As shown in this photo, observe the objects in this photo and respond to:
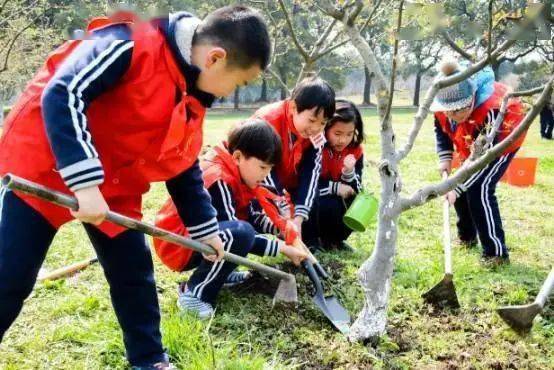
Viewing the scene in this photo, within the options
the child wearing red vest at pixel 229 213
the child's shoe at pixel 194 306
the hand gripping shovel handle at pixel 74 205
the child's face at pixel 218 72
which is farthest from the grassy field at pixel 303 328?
the child's face at pixel 218 72

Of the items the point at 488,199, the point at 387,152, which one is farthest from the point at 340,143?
the point at 387,152

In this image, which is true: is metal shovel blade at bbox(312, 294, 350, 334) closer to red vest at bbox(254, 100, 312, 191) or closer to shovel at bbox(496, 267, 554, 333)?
shovel at bbox(496, 267, 554, 333)

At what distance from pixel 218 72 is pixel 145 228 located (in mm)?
633

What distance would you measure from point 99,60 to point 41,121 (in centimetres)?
32

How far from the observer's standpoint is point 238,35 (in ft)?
6.21

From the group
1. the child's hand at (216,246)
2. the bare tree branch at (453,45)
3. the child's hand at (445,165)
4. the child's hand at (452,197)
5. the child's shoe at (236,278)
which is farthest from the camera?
the child's hand at (445,165)

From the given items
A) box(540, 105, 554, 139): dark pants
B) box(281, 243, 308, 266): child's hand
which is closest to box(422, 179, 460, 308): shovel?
box(281, 243, 308, 266): child's hand

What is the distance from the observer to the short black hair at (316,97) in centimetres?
343

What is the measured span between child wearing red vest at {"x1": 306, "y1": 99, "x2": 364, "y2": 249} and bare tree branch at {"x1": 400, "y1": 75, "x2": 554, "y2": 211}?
157 cm

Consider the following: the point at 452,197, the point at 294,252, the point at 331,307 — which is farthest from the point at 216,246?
the point at 452,197

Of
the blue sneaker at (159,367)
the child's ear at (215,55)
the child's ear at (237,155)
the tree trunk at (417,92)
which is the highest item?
the child's ear at (215,55)

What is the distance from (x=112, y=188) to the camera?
82.0 inches

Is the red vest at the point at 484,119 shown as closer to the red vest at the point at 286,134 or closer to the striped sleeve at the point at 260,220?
the red vest at the point at 286,134

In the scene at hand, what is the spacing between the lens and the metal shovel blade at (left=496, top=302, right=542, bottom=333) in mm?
2707
